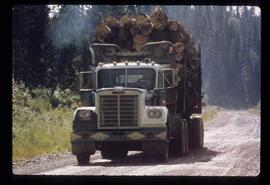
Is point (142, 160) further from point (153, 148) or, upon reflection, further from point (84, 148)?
point (84, 148)

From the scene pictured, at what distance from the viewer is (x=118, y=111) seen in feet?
42.2

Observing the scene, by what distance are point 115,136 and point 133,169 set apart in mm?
1857

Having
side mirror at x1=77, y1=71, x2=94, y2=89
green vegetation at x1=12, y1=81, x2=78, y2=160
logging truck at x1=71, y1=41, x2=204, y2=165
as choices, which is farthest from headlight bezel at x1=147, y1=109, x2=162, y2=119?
green vegetation at x1=12, y1=81, x2=78, y2=160

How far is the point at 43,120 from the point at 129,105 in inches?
189

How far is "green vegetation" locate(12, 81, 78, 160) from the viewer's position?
1402 centimetres

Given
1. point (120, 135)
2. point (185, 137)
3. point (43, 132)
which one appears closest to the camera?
point (120, 135)

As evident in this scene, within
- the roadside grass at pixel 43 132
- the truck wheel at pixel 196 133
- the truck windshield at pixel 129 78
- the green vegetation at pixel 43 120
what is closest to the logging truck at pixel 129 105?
the truck windshield at pixel 129 78

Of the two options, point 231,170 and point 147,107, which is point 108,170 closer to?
point 231,170

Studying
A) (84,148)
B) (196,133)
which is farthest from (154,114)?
(196,133)

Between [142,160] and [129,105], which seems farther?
[129,105]

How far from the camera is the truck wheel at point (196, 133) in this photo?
1628 centimetres

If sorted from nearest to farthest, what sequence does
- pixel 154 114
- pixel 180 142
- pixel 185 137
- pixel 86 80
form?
pixel 154 114 → pixel 86 80 → pixel 180 142 → pixel 185 137

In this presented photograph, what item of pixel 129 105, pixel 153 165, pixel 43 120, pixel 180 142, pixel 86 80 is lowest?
pixel 153 165
